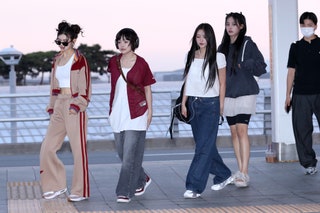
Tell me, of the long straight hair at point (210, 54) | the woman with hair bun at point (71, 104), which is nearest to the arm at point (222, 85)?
the long straight hair at point (210, 54)

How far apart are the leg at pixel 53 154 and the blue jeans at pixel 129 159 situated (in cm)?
62

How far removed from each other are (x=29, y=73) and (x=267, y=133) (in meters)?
41.0

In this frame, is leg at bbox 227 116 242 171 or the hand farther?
leg at bbox 227 116 242 171

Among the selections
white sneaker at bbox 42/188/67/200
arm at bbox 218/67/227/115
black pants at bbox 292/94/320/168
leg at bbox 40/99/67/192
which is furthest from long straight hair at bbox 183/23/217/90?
black pants at bbox 292/94/320/168

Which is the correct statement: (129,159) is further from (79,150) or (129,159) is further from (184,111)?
(184,111)

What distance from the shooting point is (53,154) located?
33.9ft

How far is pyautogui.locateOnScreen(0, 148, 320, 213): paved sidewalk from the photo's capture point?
9547 millimetres

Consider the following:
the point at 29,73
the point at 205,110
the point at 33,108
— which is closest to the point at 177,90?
the point at 33,108

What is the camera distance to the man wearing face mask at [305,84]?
11.8 m

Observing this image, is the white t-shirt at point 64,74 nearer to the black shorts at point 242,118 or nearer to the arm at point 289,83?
the black shorts at point 242,118

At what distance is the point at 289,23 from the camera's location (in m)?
13.3

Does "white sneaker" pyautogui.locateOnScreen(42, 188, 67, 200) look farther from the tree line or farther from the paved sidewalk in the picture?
the tree line

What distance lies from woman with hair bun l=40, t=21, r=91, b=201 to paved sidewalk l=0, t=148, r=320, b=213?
0.30 meters

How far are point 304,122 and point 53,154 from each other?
11.0 ft
